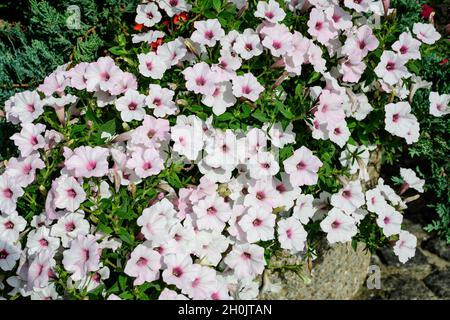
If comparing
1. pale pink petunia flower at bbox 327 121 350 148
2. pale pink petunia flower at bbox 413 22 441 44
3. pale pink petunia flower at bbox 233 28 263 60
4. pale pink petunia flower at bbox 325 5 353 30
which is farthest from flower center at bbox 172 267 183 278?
pale pink petunia flower at bbox 413 22 441 44

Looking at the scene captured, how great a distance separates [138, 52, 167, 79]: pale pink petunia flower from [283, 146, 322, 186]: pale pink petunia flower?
2.43ft

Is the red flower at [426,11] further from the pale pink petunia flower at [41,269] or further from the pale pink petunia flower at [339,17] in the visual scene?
the pale pink petunia flower at [41,269]

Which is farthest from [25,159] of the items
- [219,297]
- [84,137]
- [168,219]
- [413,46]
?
[413,46]

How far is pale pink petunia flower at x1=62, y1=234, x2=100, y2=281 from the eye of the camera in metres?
2.37

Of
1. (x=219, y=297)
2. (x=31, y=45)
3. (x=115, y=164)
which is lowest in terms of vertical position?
(x=219, y=297)

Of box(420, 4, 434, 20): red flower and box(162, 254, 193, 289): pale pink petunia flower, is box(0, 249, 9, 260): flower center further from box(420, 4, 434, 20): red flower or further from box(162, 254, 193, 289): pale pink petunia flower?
box(420, 4, 434, 20): red flower

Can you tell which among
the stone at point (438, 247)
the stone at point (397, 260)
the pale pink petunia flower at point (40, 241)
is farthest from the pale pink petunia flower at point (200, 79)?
the stone at point (438, 247)

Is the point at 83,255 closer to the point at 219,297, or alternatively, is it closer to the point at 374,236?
the point at 219,297

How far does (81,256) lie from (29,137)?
62cm

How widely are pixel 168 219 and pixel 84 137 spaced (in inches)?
21.5

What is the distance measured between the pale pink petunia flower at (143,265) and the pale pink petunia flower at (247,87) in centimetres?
83

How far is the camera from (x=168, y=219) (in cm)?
249

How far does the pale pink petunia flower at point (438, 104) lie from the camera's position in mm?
3117

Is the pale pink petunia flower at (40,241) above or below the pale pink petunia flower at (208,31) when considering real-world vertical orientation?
below
